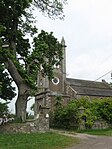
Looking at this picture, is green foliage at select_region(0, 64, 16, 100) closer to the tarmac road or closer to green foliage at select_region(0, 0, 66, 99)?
green foliage at select_region(0, 0, 66, 99)

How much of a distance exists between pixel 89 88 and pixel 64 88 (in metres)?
5.20

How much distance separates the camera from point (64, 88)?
53.2 metres

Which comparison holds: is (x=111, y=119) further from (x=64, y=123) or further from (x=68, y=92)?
(x=68, y=92)

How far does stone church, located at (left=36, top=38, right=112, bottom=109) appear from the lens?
4994cm

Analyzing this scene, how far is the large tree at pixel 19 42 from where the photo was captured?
25.7 metres

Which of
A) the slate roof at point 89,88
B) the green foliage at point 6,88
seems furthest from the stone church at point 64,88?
the green foliage at point 6,88

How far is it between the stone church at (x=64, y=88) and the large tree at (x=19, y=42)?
20906 mm

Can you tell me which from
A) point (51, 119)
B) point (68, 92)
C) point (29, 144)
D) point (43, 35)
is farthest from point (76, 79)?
point (29, 144)

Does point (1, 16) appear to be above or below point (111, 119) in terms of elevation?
above

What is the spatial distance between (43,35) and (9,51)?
4602 millimetres

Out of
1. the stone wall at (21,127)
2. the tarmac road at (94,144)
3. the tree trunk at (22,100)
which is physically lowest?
the tarmac road at (94,144)

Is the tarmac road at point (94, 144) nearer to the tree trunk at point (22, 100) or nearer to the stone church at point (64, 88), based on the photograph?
the tree trunk at point (22, 100)

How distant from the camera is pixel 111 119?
34.7 m

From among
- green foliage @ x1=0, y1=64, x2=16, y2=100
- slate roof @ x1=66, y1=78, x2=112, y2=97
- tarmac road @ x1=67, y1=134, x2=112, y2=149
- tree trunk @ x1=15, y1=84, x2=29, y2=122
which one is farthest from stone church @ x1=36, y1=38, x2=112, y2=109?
tarmac road @ x1=67, y1=134, x2=112, y2=149
